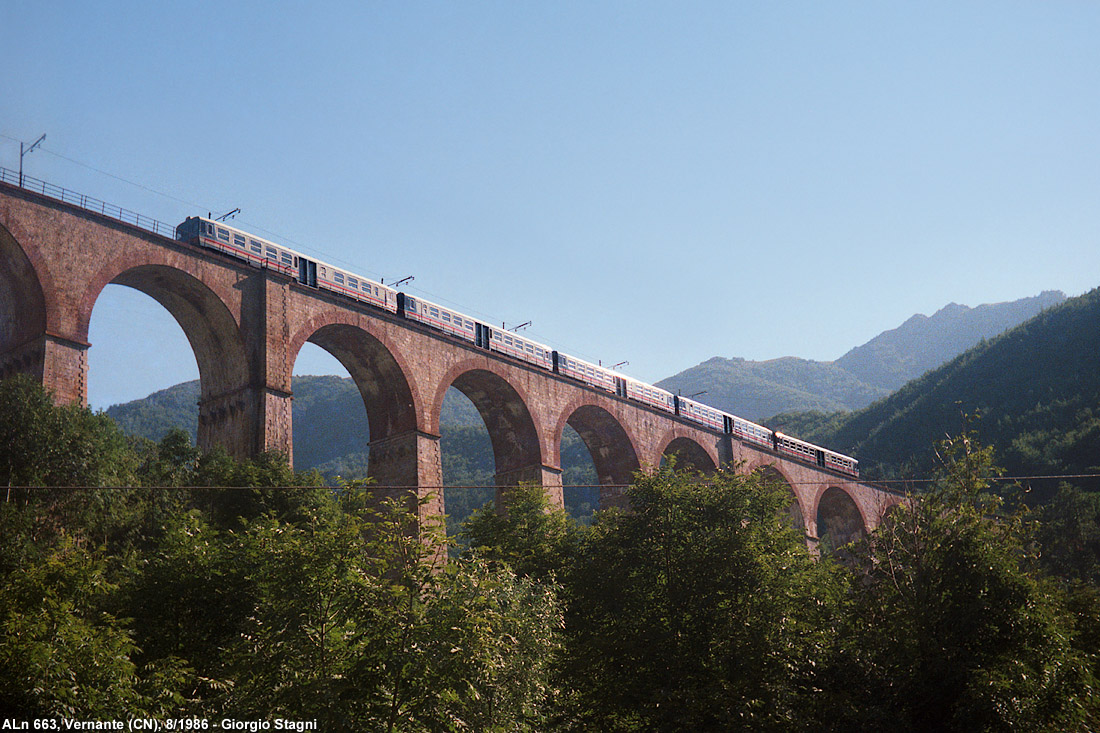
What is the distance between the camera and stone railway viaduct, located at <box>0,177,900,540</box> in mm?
27906

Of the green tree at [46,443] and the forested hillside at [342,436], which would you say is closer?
the green tree at [46,443]

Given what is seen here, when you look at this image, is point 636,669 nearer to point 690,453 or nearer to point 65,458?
point 65,458

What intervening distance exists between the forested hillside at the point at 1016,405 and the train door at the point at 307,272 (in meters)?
66.0

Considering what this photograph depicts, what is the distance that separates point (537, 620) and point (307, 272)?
73.0 feet

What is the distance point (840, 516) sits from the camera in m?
72.8

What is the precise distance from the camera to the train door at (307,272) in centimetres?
3676

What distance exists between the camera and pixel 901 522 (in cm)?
2042

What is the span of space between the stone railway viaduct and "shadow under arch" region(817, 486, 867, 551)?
28535mm

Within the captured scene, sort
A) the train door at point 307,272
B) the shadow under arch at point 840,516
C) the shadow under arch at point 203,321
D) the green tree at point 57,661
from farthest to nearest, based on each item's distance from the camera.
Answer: the shadow under arch at point 840,516 → the train door at point 307,272 → the shadow under arch at point 203,321 → the green tree at point 57,661

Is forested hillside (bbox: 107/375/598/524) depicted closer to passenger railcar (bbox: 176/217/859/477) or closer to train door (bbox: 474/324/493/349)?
passenger railcar (bbox: 176/217/859/477)

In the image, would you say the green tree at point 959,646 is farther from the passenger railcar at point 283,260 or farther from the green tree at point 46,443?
the passenger railcar at point 283,260

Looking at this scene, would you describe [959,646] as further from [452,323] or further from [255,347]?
[452,323]

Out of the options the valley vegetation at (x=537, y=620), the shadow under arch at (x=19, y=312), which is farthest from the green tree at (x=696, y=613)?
the shadow under arch at (x=19, y=312)

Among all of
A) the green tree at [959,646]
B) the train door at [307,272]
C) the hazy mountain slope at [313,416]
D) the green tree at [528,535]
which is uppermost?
the hazy mountain slope at [313,416]
